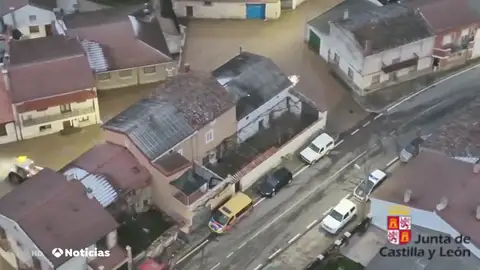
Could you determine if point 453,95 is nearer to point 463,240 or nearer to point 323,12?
point 323,12

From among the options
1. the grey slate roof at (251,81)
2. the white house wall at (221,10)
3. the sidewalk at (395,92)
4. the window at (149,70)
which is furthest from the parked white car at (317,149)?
the white house wall at (221,10)

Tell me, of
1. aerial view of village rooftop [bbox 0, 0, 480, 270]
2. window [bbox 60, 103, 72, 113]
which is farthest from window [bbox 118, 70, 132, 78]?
window [bbox 60, 103, 72, 113]

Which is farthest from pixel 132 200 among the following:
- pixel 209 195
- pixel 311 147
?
pixel 311 147

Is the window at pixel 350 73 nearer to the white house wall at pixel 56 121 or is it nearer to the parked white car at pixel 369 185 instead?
the parked white car at pixel 369 185

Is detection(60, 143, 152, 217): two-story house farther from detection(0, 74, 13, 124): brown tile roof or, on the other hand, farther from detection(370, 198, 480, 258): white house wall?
detection(370, 198, 480, 258): white house wall

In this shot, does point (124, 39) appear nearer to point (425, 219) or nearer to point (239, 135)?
point (239, 135)

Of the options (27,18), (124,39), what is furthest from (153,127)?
(27,18)
